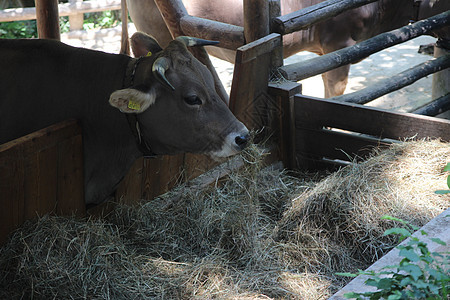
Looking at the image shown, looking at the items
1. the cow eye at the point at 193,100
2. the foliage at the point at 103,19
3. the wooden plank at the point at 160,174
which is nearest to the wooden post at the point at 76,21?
the foliage at the point at 103,19

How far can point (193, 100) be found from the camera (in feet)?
11.7

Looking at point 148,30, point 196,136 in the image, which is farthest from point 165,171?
point 148,30

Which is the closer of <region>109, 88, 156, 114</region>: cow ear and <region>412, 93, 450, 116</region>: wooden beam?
<region>109, 88, 156, 114</region>: cow ear

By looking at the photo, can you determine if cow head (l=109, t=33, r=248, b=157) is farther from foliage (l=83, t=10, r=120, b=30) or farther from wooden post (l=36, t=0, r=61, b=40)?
foliage (l=83, t=10, r=120, b=30)

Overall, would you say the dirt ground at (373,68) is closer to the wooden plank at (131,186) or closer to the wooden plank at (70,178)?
the wooden plank at (131,186)

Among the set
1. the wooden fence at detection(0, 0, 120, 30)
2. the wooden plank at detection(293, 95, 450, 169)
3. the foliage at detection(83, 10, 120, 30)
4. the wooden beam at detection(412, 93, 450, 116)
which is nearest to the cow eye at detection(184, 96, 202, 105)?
the wooden plank at detection(293, 95, 450, 169)

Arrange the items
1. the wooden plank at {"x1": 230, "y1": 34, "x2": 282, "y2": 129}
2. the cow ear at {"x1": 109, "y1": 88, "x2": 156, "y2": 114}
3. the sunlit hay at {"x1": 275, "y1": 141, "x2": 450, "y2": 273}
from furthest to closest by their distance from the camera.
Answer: the wooden plank at {"x1": 230, "y1": 34, "x2": 282, "y2": 129}
the sunlit hay at {"x1": 275, "y1": 141, "x2": 450, "y2": 273}
the cow ear at {"x1": 109, "y1": 88, "x2": 156, "y2": 114}

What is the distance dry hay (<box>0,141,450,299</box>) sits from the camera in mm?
3043

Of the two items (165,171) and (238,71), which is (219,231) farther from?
(238,71)

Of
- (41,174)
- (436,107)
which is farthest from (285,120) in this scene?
(436,107)

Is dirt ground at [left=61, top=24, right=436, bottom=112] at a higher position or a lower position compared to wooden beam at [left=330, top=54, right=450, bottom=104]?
lower

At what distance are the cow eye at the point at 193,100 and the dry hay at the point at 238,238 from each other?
708 millimetres

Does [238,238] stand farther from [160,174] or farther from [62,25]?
[62,25]

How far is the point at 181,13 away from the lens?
17.0 ft
